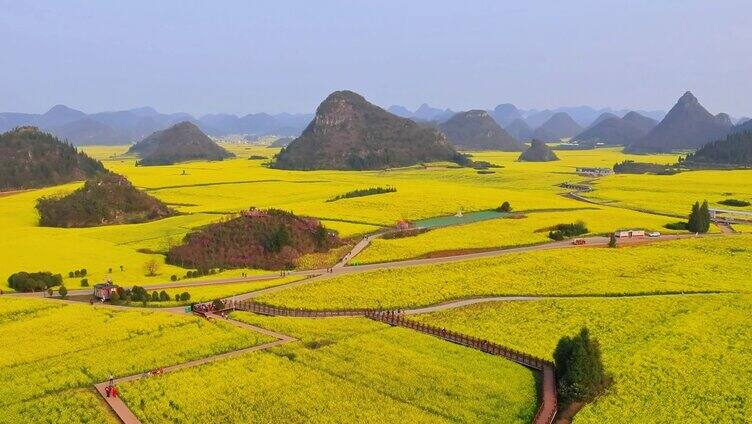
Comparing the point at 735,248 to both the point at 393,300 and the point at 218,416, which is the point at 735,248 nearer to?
the point at 393,300

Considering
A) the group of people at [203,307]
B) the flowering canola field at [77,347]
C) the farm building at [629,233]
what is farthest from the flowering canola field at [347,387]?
the farm building at [629,233]

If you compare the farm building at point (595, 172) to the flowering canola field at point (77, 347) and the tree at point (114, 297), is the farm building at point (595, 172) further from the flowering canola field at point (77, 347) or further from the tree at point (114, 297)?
the flowering canola field at point (77, 347)

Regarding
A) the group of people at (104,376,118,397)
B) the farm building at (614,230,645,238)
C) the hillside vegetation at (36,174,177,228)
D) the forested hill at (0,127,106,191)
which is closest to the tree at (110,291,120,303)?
the group of people at (104,376,118,397)

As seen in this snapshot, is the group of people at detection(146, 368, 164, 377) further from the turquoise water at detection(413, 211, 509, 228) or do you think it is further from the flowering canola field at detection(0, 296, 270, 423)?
the turquoise water at detection(413, 211, 509, 228)

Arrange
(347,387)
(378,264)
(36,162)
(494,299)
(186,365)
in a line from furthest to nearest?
(36,162)
(378,264)
(494,299)
(186,365)
(347,387)

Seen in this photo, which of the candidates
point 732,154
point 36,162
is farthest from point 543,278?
point 732,154

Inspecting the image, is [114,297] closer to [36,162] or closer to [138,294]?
[138,294]
